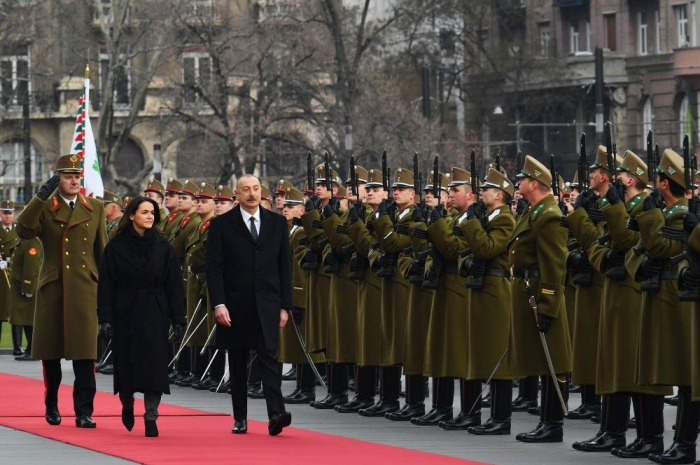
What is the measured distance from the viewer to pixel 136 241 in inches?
603

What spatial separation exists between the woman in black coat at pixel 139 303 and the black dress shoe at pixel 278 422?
2.87 feet

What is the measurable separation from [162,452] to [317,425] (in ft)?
8.97

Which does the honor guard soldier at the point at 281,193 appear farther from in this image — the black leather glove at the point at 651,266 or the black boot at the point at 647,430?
the black leather glove at the point at 651,266

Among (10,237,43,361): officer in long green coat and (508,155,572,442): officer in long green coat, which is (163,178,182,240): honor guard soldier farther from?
(508,155,572,442): officer in long green coat

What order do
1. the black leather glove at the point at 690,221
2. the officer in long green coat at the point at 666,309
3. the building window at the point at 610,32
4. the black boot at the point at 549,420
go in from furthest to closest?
the building window at the point at 610,32 < the black boot at the point at 549,420 < the officer in long green coat at the point at 666,309 < the black leather glove at the point at 690,221

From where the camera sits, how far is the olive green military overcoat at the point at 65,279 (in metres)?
15.9

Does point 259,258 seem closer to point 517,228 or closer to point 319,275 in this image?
point 517,228

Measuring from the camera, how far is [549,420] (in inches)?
588

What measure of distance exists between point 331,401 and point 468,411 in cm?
250

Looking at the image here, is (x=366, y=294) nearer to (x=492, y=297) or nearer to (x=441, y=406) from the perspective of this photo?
(x=441, y=406)

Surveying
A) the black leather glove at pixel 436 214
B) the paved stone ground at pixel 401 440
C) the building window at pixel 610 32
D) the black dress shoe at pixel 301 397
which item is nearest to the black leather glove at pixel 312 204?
the black dress shoe at pixel 301 397

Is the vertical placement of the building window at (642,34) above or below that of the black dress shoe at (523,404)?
above

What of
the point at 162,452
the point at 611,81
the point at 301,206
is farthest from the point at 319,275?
the point at 611,81

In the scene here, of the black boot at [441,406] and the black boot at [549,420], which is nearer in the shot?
the black boot at [549,420]
